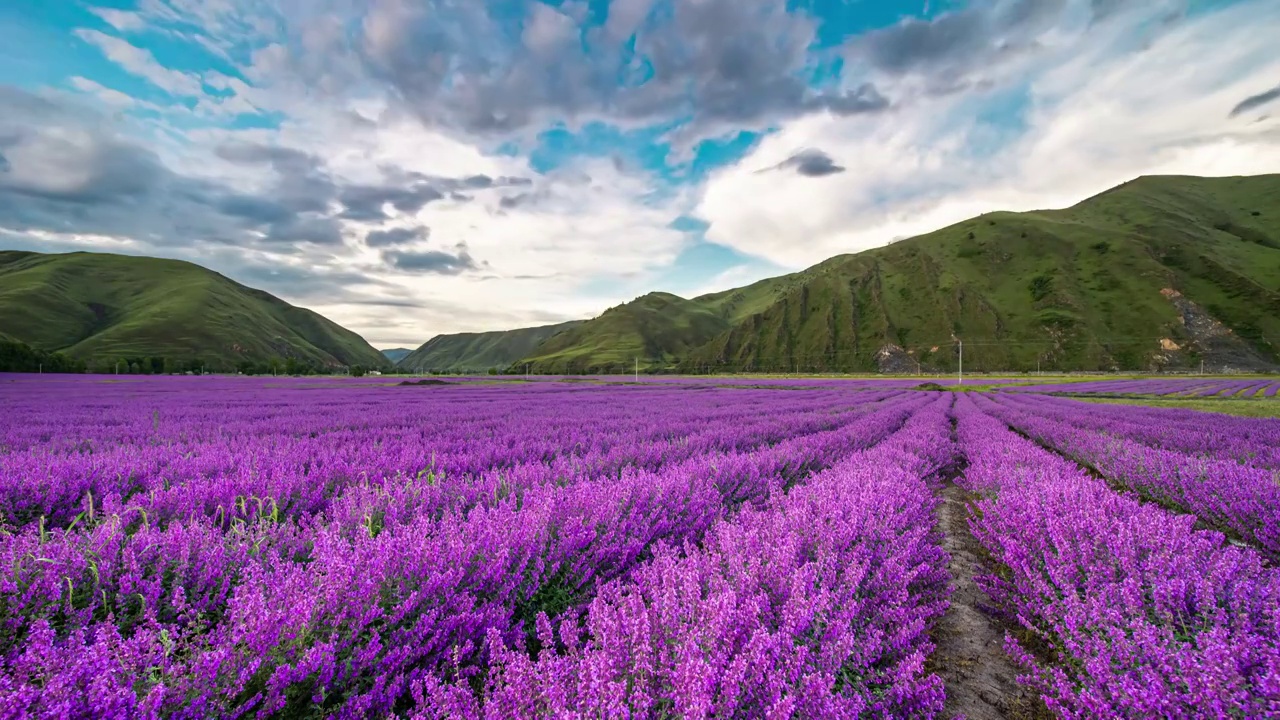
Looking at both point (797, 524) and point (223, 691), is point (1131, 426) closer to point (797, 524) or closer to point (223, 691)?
point (797, 524)

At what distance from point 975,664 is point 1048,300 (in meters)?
138

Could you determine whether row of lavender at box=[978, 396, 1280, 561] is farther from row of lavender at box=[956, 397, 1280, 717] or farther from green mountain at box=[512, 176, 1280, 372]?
green mountain at box=[512, 176, 1280, 372]

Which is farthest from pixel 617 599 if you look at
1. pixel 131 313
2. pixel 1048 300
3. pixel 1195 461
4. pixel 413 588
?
pixel 131 313

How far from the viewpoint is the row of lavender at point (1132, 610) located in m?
1.67

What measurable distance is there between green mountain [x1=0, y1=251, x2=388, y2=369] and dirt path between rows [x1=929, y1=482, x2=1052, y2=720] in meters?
146

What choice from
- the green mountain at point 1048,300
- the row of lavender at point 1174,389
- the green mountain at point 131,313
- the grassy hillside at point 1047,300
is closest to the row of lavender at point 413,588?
the row of lavender at point 1174,389

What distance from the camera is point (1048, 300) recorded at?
108m

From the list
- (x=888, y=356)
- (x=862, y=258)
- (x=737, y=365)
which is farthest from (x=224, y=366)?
(x=862, y=258)

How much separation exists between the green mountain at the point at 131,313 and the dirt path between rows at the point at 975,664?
146 m

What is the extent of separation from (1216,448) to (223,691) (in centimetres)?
1314

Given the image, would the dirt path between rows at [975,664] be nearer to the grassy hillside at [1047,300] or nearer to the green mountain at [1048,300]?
the green mountain at [1048,300]

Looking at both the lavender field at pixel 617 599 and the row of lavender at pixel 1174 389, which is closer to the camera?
the lavender field at pixel 617 599

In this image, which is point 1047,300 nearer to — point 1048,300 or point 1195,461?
point 1048,300

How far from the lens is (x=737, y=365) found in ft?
408
